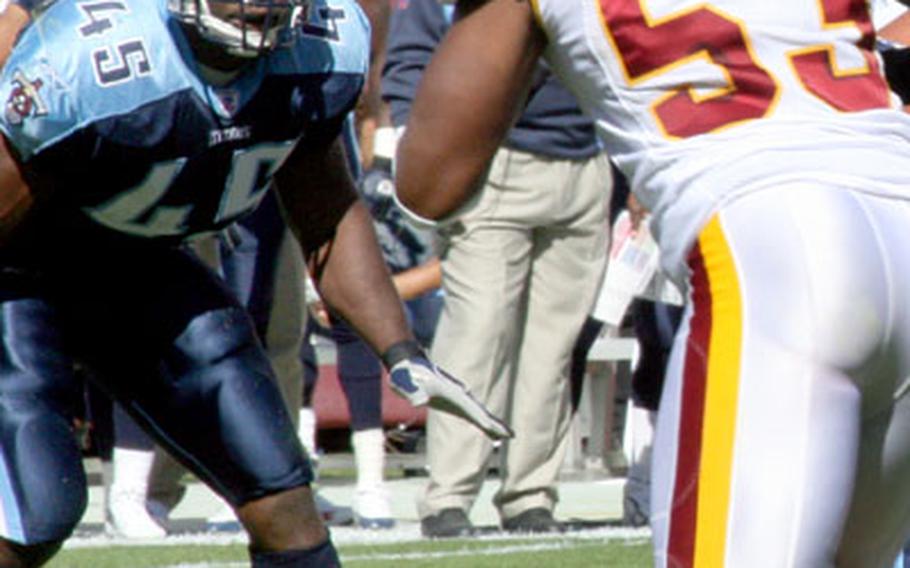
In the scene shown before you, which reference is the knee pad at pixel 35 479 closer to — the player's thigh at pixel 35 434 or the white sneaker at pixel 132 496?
the player's thigh at pixel 35 434

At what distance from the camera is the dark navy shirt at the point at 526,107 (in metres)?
6.75

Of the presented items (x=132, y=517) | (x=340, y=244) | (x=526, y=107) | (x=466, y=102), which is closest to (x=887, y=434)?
(x=466, y=102)

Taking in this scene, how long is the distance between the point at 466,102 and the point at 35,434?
124 cm

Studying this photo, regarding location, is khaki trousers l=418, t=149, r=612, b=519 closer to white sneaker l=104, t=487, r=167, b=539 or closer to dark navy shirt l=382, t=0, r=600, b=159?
dark navy shirt l=382, t=0, r=600, b=159

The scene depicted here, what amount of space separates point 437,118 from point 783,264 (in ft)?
1.72

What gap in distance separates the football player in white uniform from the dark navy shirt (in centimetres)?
352

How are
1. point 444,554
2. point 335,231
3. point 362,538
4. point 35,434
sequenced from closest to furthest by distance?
1. point 35,434
2. point 335,231
3. point 444,554
4. point 362,538

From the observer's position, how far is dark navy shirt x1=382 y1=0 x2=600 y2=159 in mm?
6754

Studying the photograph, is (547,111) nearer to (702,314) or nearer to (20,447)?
(20,447)

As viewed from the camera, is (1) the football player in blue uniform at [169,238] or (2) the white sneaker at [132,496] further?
(2) the white sneaker at [132,496]

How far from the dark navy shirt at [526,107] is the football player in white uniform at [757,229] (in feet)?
11.6

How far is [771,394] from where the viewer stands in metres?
2.73

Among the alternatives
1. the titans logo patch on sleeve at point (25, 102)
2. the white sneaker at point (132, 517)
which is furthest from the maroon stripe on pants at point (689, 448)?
the white sneaker at point (132, 517)

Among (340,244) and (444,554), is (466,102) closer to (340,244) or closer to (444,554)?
(340,244)
